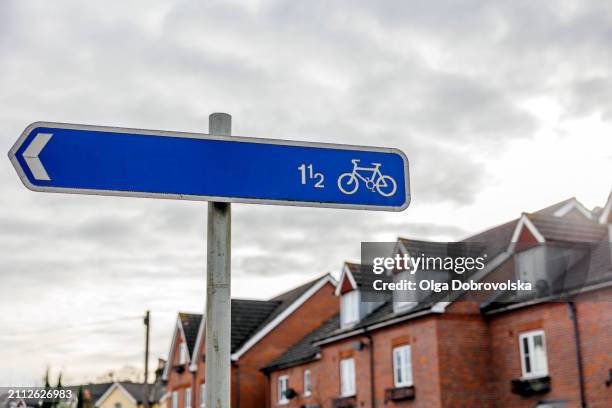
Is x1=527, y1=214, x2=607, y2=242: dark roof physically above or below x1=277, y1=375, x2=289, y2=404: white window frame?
above

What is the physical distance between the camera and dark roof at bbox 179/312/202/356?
47219mm

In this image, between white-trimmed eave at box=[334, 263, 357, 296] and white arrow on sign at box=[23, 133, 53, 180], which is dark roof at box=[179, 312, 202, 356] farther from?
white arrow on sign at box=[23, 133, 53, 180]

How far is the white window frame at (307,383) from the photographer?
35.4m

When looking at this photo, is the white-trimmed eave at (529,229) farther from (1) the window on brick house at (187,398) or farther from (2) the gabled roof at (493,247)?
(1) the window on brick house at (187,398)

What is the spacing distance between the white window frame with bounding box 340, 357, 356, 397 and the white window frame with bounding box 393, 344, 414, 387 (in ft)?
11.4

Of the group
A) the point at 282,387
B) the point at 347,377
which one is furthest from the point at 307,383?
the point at 347,377

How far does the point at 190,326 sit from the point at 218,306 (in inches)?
1836

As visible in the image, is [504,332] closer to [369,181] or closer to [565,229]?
[565,229]

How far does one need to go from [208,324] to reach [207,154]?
2.73ft

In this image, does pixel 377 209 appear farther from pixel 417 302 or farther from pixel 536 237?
pixel 417 302

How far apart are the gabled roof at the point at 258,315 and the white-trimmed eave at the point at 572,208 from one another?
19.7 meters

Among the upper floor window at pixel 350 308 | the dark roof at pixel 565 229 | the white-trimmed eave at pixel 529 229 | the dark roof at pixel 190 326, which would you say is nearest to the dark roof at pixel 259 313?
the dark roof at pixel 190 326

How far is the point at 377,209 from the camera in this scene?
3729 mm

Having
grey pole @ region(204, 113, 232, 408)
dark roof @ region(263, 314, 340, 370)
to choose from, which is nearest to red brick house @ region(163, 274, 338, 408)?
dark roof @ region(263, 314, 340, 370)
